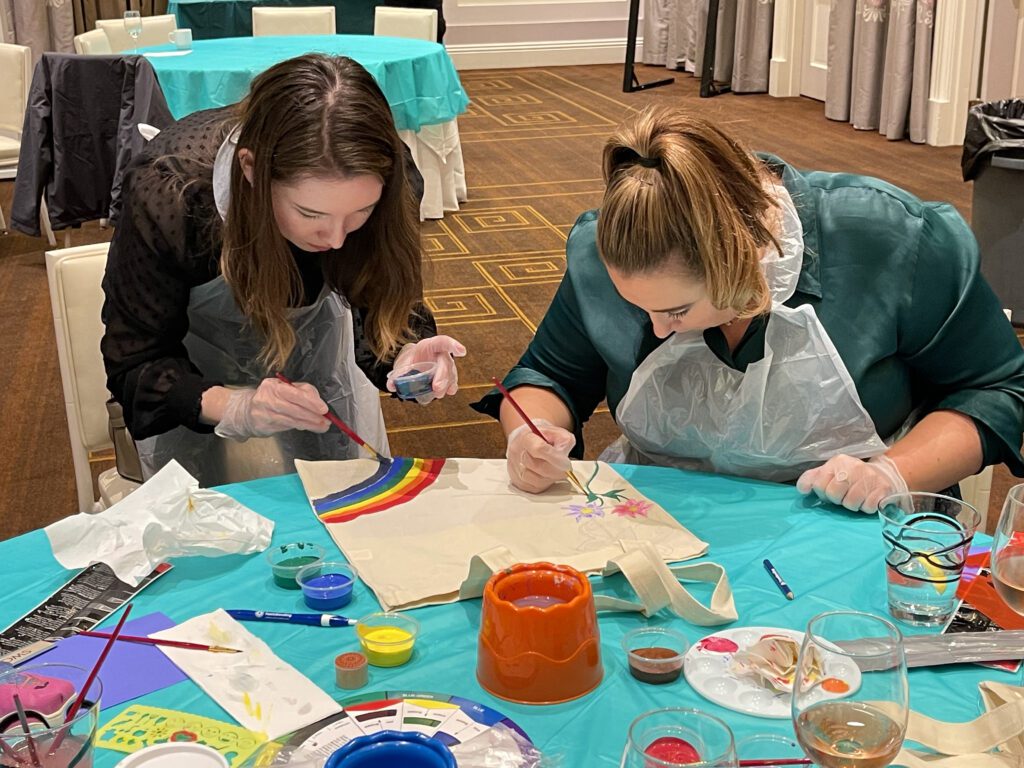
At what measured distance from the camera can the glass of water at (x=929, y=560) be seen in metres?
1.29

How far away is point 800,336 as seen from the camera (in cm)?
171

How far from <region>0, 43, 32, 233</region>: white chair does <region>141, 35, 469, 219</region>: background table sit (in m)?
0.51

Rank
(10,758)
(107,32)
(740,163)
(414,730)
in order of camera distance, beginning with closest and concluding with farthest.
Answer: (10,758) → (414,730) → (740,163) → (107,32)

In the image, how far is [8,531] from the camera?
3.02m

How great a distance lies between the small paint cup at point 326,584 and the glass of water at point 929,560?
23.4 inches

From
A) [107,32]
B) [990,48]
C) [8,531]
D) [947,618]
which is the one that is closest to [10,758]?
[947,618]

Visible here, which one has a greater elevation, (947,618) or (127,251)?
(127,251)

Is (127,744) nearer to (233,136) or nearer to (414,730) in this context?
(414,730)

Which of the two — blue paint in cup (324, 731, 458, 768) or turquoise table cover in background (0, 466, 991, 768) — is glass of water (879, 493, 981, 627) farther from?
blue paint in cup (324, 731, 458, 768)

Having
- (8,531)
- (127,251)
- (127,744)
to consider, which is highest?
(127,251)

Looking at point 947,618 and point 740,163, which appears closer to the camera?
point 947,618

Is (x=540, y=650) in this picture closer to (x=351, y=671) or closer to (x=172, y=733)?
(x=351, y=671)

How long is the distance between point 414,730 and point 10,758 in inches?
13.5

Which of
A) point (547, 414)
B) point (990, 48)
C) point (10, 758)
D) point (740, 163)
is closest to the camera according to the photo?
point (10, 758)
